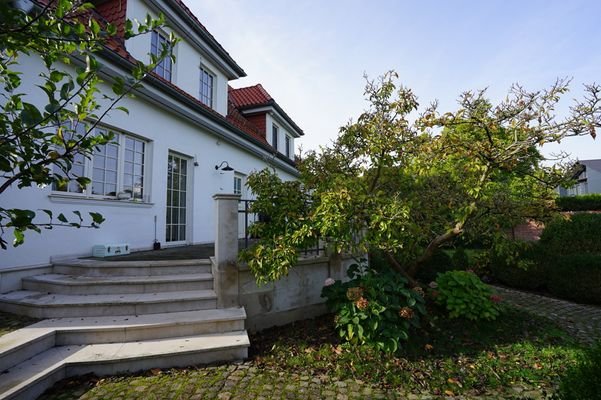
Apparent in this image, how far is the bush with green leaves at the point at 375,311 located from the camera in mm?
3719

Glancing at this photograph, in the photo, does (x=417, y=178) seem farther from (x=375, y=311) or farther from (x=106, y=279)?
(x=106, y=279)

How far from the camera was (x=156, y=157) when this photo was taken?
6.71m

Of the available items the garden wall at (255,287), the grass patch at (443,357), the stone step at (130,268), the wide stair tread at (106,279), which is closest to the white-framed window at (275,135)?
the garden wall at (255,287)

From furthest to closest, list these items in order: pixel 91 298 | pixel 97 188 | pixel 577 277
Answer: pixel 577 277, pixel 97 188, pixel 91 298

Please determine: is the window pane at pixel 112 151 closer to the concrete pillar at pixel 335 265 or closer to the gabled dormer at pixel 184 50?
the gabled dormer at pixel 184 50

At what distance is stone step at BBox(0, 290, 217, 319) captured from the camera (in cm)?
370

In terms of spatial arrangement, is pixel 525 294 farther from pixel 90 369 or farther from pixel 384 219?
pixel 90 369

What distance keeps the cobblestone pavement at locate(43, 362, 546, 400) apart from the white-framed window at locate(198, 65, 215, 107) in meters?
7.73

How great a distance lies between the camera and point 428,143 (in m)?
4.12

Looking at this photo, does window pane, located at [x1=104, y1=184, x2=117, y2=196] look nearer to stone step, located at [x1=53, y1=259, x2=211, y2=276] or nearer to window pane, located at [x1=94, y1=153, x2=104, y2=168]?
window pane, located at [x1=94, y1=153, x2=104, y2=168]

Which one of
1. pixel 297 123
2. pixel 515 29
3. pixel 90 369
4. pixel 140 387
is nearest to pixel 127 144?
pixel 90 369

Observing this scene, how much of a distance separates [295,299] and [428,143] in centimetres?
306

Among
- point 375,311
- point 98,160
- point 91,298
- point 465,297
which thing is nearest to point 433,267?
point 465,297

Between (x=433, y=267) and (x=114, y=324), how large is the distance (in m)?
6.09
